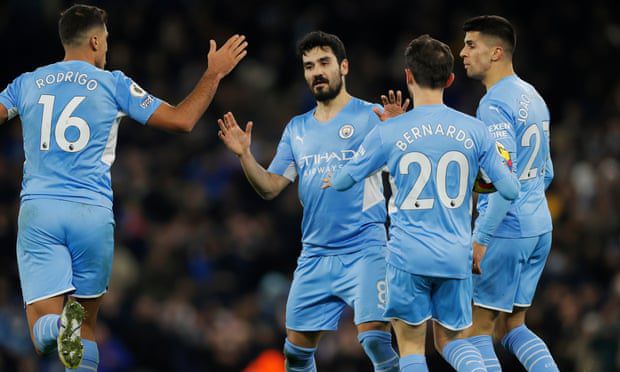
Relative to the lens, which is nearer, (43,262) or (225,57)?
(43,262)

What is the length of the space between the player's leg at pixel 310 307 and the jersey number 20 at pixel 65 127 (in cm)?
190

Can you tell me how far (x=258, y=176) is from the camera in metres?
8.42

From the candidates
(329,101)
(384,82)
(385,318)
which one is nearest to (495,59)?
(329,101)

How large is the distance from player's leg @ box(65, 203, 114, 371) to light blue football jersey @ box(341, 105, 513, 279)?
5.99 ft

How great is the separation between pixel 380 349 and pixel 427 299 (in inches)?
33.7

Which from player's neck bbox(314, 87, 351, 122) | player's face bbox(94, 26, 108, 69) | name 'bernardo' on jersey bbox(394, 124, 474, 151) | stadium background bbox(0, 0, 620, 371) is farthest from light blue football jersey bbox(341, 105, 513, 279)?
stadium background bbox(0, 0, 620, 371)

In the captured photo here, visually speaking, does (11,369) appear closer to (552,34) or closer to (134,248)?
(134,248)

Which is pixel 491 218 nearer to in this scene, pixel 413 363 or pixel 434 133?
pixel 434 133

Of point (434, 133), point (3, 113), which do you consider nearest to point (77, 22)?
point (3, 113)

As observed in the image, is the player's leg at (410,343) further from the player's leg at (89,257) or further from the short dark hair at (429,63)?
the player's leg at (89,257)

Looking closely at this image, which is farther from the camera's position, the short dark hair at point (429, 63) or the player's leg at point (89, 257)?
the player's leg at point (89, 257)

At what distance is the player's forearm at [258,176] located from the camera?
835 centimetres

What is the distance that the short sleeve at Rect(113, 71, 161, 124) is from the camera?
768 cm

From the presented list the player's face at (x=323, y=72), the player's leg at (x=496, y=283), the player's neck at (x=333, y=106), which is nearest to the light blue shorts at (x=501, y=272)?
the player's leg at (x=496, y=283)
